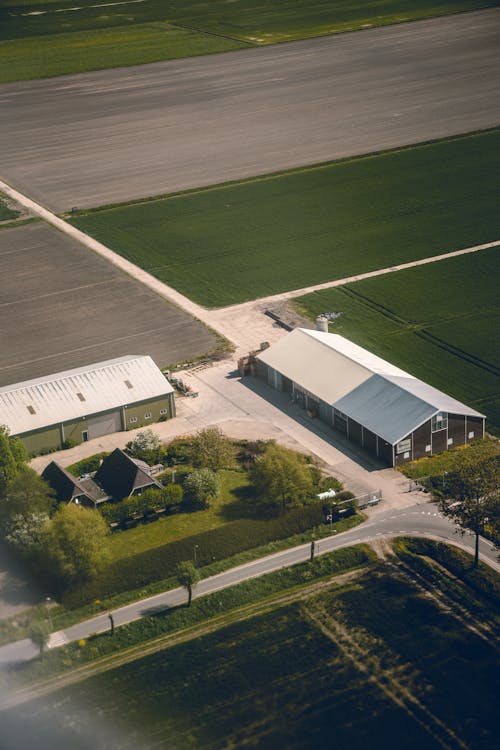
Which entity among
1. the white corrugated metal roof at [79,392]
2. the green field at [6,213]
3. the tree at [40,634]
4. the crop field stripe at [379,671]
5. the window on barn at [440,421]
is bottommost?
the crop field stripe at [379,671]

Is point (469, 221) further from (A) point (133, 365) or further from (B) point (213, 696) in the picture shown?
(B) point (213, 696)

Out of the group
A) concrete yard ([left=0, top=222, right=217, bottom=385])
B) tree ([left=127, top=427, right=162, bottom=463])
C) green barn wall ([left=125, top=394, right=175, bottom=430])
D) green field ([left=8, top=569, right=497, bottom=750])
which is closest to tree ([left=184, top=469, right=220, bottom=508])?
tree ([left=127, top=427, right=162, bottom=463])

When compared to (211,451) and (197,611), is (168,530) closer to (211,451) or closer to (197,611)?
(211,451)

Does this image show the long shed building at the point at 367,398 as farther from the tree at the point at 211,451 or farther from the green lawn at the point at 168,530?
the green lawn at the point at 168,530

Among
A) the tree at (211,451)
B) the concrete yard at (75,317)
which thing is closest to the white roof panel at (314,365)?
the concrete yard at (75,317)

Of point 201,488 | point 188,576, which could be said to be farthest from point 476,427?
point 188,576

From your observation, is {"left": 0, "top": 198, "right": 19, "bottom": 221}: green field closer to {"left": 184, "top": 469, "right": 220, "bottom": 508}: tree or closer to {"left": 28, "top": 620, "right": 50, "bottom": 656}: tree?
{"left": 184, "top": 469, "right": 220, "bottom": 508}: tree

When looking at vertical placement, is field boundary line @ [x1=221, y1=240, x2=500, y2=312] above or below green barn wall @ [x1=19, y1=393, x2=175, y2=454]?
above

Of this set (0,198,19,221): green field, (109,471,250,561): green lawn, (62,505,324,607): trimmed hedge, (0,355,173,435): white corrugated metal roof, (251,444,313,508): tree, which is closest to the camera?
(62,505,324,607): trimmed hedge
